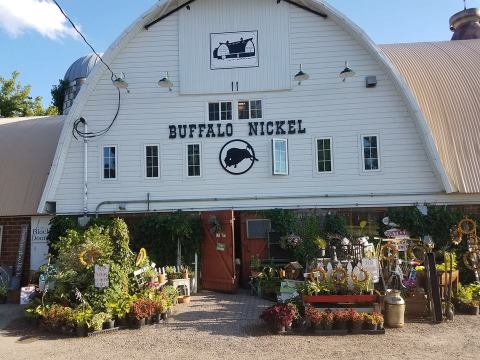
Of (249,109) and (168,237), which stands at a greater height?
(249,109)

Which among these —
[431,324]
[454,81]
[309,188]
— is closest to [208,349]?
[431,324]

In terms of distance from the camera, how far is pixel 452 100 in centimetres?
1608

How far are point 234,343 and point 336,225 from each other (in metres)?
6.67

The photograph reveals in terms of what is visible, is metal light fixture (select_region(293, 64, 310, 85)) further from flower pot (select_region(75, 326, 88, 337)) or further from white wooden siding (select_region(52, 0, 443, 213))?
flower pot (select_region(75, 326, 88, 337))

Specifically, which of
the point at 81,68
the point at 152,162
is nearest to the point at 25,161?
the point at 152,162

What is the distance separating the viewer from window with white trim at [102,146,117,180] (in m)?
15.5

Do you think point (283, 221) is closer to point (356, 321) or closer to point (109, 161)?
point (356, 321)

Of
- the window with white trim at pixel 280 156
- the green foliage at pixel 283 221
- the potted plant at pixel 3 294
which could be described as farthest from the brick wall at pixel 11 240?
the window with white trim at pixel 280 156

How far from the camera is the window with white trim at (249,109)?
15391 millimetres

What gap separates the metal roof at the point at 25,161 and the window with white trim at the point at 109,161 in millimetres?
2610

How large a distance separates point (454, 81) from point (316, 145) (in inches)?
235

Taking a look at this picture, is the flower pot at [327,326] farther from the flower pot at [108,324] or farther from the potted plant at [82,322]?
the potted plant at [82,322]

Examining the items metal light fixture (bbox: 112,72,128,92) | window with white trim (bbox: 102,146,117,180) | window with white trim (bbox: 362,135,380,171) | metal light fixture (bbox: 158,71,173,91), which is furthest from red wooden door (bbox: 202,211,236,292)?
metal light fixture (bbox: 112,72,128,92)

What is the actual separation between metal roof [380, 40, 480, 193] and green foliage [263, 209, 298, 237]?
4.99 meters
